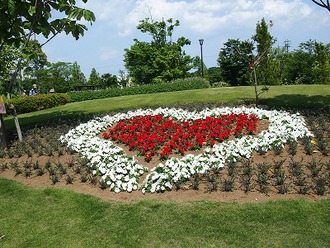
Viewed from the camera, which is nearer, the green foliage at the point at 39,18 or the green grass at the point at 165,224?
the green grass at the point at 165,224

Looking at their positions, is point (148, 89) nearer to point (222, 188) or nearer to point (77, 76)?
point (222, 188)

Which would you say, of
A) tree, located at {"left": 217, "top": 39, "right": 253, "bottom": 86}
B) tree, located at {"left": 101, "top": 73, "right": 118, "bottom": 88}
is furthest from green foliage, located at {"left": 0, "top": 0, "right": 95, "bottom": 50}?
tree, located at {"left": 101, "top": 73, "right": 118, "bottom": 88}

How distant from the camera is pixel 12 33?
8.82 metres

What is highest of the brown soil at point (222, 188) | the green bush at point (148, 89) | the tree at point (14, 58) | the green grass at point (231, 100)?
the tree at point (14, 58)

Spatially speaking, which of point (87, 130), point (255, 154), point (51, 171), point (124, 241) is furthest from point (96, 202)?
→ point (87, 130)

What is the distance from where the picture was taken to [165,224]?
5.18 m

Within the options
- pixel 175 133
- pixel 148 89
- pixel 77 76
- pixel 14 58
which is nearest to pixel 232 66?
pixel 148 89

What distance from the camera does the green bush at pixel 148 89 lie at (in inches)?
1252

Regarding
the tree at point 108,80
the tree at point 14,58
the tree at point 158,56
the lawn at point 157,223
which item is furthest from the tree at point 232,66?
the lawn at point 157,223

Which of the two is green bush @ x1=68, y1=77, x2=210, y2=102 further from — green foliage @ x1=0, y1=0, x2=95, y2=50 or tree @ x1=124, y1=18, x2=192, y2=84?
green foliage @ x1=0, y1=0, x2=95, y2=50

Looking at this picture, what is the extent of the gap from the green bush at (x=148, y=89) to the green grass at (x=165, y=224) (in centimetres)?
2628

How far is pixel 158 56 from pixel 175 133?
32.9m

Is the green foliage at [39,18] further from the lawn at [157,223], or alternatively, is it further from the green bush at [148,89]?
the green bush at [148,89]

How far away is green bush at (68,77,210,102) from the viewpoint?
3180 centimetres
